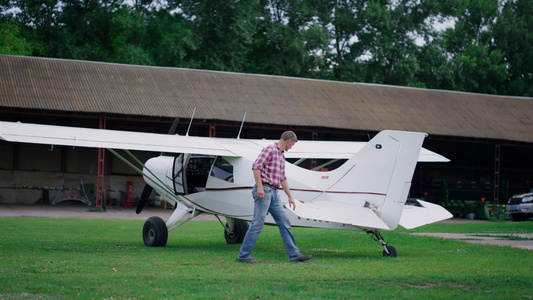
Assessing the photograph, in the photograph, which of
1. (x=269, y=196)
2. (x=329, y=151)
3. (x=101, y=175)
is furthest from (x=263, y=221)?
(x=101, y=175)

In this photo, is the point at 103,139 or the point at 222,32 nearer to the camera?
the point at 103,139

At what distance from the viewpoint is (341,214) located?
9.27 m

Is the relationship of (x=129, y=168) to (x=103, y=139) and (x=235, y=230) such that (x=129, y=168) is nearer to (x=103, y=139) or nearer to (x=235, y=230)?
(x=235, y=230)

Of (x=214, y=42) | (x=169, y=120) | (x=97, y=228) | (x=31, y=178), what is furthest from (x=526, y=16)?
(x=97, y=228)

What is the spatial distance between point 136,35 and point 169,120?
2167cm

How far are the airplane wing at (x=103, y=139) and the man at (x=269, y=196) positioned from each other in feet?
6.50

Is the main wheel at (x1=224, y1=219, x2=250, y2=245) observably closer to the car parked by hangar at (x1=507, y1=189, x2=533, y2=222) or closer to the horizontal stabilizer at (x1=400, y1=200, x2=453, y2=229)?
the horizontal stabilizer at (x1=400, y1=200, x2=453, y2=229)

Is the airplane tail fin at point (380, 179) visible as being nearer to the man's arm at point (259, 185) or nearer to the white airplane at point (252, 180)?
the white airplane at point (252, 180)

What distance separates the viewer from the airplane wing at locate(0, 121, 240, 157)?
10047 mm

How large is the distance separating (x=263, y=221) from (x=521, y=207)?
1813 cm

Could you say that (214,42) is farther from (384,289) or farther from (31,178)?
(384,289)

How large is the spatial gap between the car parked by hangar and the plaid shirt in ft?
58.3

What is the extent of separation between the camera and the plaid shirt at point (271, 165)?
29.5ft

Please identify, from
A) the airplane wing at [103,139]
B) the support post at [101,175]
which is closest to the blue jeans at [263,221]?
the airplane wing at [103,139]
